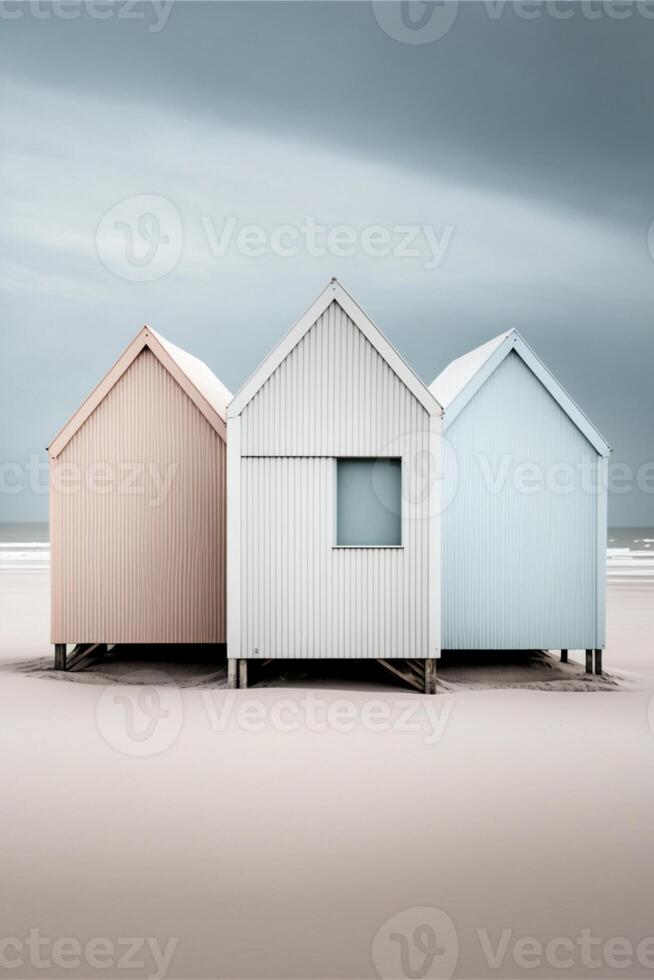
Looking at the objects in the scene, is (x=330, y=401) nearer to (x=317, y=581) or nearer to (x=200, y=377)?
(x=317, y=581)

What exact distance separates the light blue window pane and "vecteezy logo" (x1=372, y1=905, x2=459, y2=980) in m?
7.71

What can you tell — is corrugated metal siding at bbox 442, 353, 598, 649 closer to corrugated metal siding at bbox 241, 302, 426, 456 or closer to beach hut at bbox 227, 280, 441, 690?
beach hut at bbox 227, 280, 441, 690

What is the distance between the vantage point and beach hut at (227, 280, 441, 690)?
44.4ft

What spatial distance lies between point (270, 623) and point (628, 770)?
5800 millimetres

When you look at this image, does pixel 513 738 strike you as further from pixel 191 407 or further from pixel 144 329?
pixel 144 329

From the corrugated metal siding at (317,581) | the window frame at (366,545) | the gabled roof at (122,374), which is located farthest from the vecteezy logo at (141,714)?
the gabled roof at (122,374)

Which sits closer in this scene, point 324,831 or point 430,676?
point 324,831

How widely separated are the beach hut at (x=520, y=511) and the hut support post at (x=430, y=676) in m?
1.31

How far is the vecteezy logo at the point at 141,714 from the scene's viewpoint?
10766 millimetres

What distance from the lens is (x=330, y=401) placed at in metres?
13.7

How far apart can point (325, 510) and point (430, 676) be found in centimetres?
310

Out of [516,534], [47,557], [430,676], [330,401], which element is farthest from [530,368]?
[47,557]

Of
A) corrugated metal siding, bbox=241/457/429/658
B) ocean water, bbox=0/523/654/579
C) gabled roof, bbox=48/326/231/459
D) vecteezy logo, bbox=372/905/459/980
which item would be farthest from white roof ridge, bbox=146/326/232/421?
ocean water, bbox=0/523/654/579

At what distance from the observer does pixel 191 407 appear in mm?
15281
